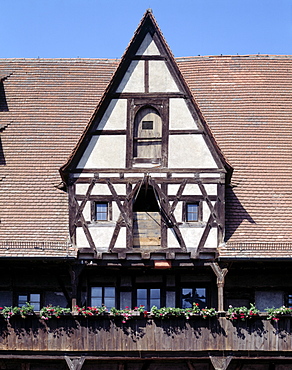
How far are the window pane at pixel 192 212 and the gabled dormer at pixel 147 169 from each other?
3cm

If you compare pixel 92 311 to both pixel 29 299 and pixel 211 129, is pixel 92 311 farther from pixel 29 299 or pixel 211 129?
pixel 211 129

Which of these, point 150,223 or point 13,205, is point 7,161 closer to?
point 13,205

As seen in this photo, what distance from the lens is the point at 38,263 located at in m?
28.3

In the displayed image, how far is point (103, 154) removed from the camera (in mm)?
28719

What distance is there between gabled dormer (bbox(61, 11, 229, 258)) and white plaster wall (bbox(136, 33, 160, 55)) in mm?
58

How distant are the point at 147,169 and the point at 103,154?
1.34 meters

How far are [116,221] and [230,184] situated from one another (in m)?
3.78

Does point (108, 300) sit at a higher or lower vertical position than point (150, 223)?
lower

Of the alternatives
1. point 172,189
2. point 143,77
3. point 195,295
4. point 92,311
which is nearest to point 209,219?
point 172,189

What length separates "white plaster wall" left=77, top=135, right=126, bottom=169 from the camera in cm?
2864

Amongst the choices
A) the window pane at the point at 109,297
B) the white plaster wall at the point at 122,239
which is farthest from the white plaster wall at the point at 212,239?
the window pane at the point at 109,297

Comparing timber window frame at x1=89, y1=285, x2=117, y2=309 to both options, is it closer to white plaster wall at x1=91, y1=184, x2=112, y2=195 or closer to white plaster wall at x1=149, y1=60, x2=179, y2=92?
white plaster wall at x1=91, y1=184, x2=112, y2=195

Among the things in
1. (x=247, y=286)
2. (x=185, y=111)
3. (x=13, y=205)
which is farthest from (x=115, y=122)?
(x=247, y=286)

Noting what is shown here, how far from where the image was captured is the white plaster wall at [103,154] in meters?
28.6
